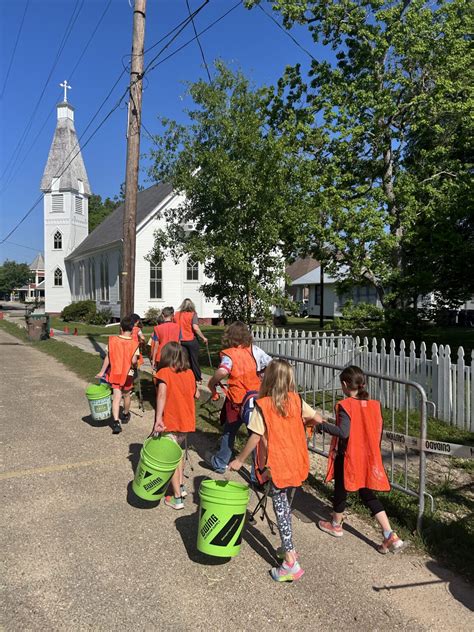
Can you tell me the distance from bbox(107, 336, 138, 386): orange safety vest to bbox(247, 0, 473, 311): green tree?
6007mm

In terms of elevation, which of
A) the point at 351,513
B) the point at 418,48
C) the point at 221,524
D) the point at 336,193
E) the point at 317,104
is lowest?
the point at 351,513

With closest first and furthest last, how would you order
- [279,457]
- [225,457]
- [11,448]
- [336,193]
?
[279,457] < [225,457] < [11,448] < [336,193]

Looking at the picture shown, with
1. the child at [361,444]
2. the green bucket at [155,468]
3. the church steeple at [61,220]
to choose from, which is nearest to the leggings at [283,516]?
the child at [361,444]

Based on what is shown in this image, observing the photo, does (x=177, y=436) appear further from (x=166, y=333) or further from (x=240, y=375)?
(x=166, y=333)

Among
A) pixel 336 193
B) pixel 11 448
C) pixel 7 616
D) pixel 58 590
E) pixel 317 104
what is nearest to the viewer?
pixel 7 616

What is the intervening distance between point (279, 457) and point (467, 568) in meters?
1.56

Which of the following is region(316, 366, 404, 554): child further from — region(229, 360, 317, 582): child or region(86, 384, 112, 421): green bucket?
region(86, 384, 112, 421): green bucket

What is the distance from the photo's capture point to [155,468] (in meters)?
4.04

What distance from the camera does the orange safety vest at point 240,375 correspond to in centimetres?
485

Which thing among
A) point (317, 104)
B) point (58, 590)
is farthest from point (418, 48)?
point (58, 590)

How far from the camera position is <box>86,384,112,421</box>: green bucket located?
22.2 feet

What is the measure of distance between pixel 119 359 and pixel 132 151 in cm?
560

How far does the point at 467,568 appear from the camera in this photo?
348 cm

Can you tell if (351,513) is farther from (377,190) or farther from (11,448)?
(377,190)
